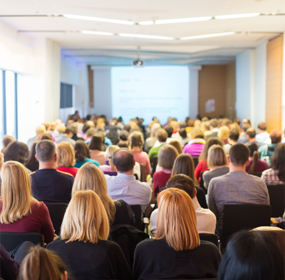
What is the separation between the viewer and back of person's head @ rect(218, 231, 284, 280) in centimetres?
114

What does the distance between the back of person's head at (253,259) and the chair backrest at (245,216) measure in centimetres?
207

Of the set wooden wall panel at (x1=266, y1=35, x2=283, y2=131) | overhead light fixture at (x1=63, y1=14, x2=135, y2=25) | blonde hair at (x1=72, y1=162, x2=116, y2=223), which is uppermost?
overhead light fixture at (x1=63, y1=14, x2=135, y2=25)

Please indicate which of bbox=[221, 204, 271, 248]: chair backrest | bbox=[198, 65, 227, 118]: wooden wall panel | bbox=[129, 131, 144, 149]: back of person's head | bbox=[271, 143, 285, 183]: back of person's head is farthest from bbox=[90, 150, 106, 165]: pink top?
bbox=[198, 65, 227, 118]: wooden wall panel

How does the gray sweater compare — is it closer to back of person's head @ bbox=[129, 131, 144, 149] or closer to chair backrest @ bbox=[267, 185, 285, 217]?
chair backrest @ bbox=[267, 185, 285, 217]

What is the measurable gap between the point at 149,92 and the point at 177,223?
1639cm

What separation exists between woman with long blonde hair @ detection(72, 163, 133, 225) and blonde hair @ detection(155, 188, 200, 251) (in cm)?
83

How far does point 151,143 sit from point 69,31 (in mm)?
3871

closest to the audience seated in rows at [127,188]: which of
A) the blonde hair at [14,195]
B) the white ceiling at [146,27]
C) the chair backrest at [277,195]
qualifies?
the blonde hair at [14,195]

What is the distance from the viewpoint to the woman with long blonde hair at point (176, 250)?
1.94m

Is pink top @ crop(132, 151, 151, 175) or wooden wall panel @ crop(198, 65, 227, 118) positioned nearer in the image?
pink top @ crop(132, 151, 151, 175)

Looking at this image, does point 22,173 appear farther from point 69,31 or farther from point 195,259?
point 69,31

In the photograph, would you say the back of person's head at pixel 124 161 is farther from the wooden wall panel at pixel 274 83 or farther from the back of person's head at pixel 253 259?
the wooden wall panel at pixel 274 83

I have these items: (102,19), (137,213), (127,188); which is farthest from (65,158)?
(102,19)

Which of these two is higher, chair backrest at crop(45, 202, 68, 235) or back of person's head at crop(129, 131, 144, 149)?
back of person's head at crop(129, 131, 144, 149)
